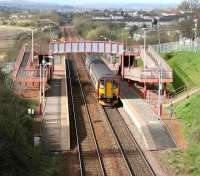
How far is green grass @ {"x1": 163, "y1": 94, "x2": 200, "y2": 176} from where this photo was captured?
3016cm

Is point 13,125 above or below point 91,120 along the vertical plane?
above

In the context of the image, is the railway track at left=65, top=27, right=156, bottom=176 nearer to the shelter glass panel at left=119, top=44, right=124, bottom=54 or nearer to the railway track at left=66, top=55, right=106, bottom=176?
the railway track at left=66, top=55, right=106, bottom=176

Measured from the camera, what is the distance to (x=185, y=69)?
5697cm

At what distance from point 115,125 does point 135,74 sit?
526 inches

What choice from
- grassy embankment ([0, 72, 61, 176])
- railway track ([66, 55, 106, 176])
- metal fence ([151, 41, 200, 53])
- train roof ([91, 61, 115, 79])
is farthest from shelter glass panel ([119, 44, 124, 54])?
grassy embankment ([0, 72, 61, 176])

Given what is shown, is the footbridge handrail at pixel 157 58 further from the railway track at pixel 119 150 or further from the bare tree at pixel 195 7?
the bare tree at pixel 195 7

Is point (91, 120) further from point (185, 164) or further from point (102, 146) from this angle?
point (185, 164)

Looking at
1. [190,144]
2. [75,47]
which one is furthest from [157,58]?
[190,144]

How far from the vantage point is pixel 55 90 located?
51.8 metres

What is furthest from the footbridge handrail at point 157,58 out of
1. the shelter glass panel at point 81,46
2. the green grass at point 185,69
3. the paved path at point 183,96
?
the shelter glass panel at point 81,46

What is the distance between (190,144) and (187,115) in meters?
6.48

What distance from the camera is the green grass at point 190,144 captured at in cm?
3016

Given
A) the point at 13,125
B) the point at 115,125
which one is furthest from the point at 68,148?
the point at 115,125

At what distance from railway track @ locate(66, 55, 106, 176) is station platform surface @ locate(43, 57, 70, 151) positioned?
0.97m
